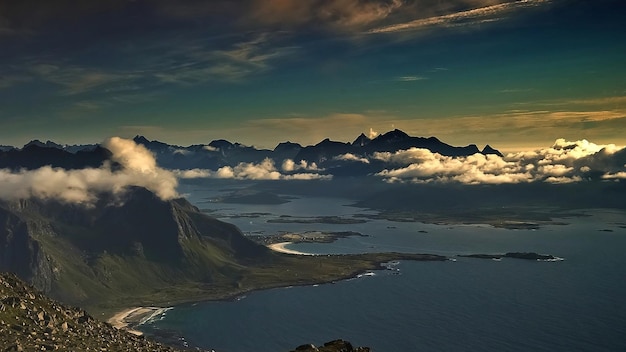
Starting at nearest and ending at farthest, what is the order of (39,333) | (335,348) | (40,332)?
(335,348) < (39,333) < (40,332)

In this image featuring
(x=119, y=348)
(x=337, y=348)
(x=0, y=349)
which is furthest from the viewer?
(x=119, y=348)

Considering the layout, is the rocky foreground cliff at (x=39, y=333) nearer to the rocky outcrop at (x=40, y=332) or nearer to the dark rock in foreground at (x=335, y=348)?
the rocky outcrop at (x=40, y=332)

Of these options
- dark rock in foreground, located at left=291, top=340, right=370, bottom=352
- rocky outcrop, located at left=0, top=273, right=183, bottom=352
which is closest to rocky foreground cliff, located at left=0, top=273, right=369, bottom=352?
rocky outcrop, located at left=0, top=273, right=183, bottom=352

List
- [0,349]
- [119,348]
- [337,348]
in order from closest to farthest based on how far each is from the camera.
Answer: [337,348], [0,349], [119,348]

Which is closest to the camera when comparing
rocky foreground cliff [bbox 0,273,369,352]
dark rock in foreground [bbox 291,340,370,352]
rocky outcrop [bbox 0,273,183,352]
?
dark rock in foreground [bbox 291,340,370,352]

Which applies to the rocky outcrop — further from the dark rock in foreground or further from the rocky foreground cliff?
the dark rock in foreground

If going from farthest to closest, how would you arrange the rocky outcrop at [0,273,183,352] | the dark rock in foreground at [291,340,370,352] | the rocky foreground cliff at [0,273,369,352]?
1. the rocky outcrop at [0,273,183,352]
2. the rocky foreground cliff at [0,273,369,352]
3. the dark rock in foreground at [291,340,370,352]

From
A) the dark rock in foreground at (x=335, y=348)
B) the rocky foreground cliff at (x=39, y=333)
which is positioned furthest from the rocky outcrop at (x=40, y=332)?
the dark rock in foreground at (x=335, y=348)

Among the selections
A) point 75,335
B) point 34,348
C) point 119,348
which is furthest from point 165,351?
point 34,348

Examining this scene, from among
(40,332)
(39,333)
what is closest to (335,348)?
(39,333)

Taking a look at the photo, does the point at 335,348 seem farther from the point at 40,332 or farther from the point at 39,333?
the point at 40,332

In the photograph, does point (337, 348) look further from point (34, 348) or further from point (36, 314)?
point (36, 314)
